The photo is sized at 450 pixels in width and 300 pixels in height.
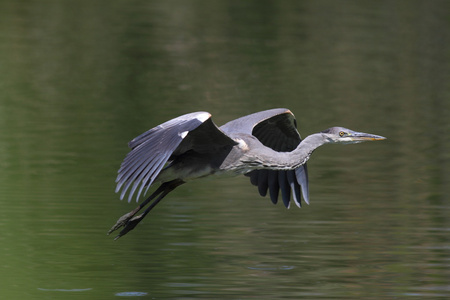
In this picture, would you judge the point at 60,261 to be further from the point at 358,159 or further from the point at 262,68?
the point at 262,68

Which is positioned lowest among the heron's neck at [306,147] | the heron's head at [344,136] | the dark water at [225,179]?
the dark water at [225,179]

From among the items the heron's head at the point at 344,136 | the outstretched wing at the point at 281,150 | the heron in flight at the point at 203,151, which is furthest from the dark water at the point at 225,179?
the heron's head at the point at 344,136

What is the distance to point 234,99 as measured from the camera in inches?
878

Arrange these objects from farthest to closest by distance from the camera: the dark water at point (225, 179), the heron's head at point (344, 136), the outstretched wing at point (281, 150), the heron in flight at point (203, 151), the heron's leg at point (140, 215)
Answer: the outstretched wing at point (281, 150), the heron's leg at point (140, 215), the dark water at point (225, 179), the heron's head at point (344, 136), the heron in flight at point (203, 151)

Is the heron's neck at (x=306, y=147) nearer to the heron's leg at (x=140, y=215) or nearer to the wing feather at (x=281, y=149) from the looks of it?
the wing feather at (x=281, y=149)

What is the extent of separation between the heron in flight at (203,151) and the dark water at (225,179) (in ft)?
2.97

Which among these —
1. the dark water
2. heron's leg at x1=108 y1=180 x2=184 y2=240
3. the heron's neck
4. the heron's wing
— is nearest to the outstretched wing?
the dark water

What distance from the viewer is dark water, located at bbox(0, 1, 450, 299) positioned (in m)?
10.5

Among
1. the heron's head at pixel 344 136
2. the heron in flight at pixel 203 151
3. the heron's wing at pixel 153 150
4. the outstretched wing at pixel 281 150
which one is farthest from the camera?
the outstretched wing at pixel 281 150

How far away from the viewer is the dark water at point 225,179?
34.5 ft

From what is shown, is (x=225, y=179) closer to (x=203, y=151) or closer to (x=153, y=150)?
(x=203, y=151)

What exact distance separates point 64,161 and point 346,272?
6.18 m

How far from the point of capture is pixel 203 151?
1069cm

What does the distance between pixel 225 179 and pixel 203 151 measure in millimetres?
4758
